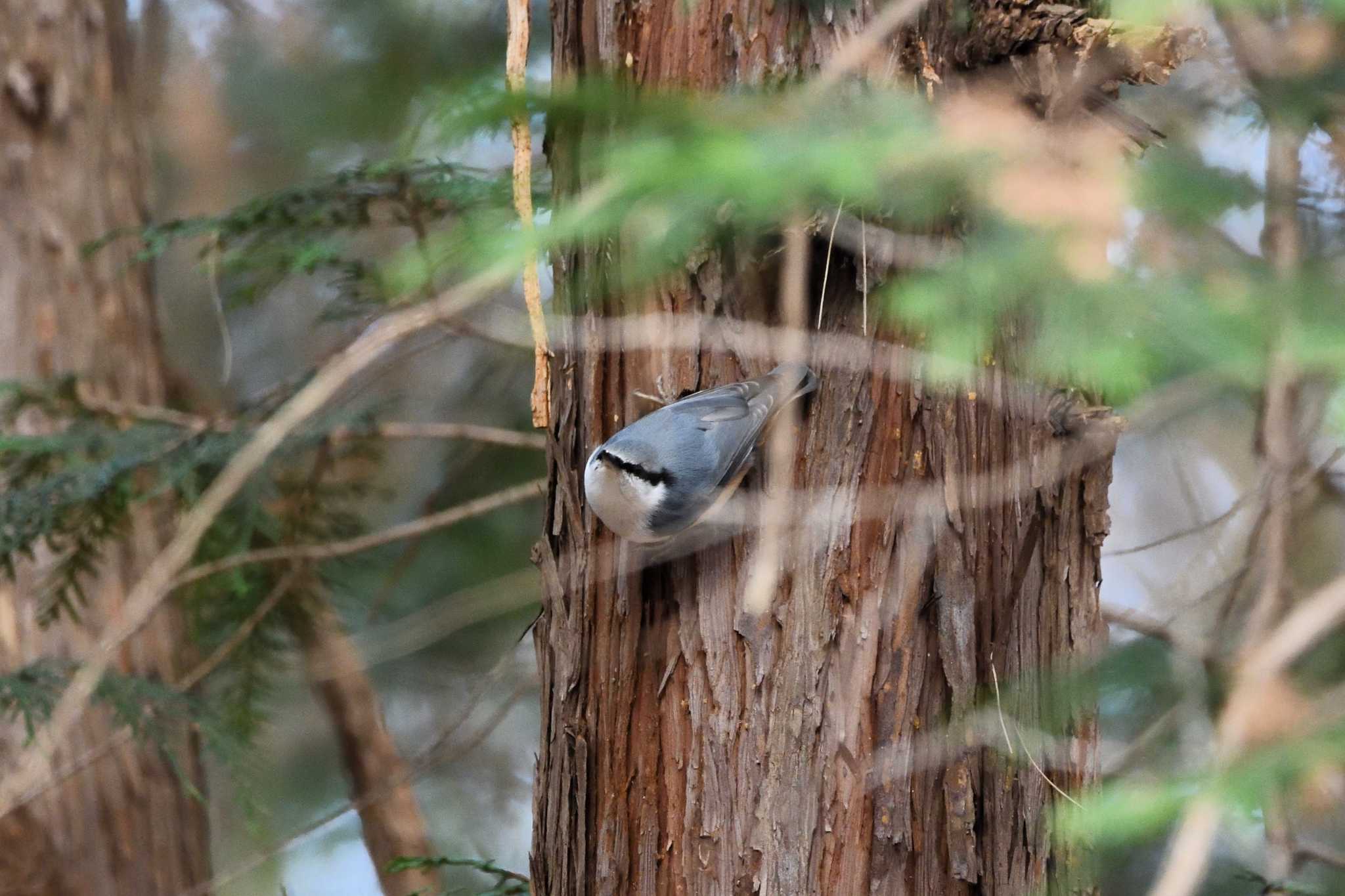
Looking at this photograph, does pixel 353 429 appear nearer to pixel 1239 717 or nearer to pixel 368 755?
pixel 368 755

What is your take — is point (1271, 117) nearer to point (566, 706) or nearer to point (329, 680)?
point (566, 706)

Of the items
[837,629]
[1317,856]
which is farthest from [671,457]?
[1317,856]

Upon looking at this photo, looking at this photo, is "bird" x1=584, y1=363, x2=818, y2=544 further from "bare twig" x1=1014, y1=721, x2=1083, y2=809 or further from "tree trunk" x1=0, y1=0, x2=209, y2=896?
"tree trunk" x1=0, y1=0, x2=209, y2=896

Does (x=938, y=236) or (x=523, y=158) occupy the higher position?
(x=523, y=158)

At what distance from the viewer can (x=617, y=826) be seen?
147 cm

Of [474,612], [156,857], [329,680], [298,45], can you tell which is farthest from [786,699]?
[298,45]

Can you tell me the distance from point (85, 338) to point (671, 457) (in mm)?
2319

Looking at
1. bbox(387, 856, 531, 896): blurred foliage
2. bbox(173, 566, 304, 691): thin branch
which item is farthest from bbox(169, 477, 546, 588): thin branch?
bbox(387, 856, 531, 896): blurred foliage

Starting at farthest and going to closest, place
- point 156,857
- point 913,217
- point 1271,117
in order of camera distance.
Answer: point 156,857 < point 913,217 < point 1271,117

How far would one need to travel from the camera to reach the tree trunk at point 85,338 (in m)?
2.85

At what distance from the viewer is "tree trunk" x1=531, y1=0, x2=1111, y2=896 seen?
138cm

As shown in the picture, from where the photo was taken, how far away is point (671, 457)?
146 centimetres

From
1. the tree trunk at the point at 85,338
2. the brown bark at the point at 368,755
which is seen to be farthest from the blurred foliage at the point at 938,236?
the brown bark at the point at 368,755

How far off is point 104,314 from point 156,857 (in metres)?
1.51
